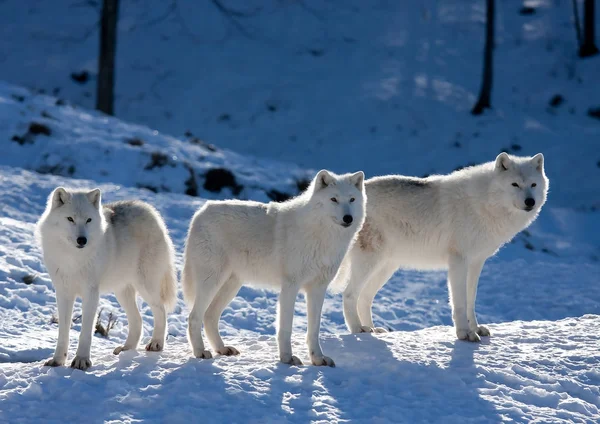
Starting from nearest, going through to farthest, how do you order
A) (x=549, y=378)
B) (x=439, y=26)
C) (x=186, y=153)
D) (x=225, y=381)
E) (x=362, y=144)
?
(x=225, y=381) < (x=549, y=378) < (x=186, y=153) < (x=362, y=144) < (x=439, y=26)

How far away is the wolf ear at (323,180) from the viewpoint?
7168 millimetres

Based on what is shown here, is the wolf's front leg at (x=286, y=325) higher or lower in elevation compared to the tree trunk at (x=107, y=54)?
lower

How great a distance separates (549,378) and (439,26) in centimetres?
1981

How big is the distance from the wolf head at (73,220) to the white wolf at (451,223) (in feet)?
8.82

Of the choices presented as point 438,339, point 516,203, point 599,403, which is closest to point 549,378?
point 599,403

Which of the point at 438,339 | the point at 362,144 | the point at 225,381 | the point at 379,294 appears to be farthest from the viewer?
the point at 362,144

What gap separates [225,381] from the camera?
661cm

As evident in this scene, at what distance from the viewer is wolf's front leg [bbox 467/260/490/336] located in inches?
327

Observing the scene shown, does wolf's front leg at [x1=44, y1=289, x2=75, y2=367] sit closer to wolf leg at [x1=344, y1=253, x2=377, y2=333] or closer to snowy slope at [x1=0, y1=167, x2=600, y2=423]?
snowy slope at [x1=0, y1=167, x2=600, y2=423]

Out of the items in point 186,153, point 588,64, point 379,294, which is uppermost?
point 588,64

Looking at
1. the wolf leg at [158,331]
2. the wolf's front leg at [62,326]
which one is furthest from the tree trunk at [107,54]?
the wolf's front leg at [62,326]

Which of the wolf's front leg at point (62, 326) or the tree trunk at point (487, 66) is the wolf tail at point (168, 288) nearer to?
the wolf's front leg at point (62, 326)

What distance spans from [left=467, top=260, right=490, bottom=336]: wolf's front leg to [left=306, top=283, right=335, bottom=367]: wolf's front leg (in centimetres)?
179

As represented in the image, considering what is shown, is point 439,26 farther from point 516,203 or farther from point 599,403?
point 599,403
